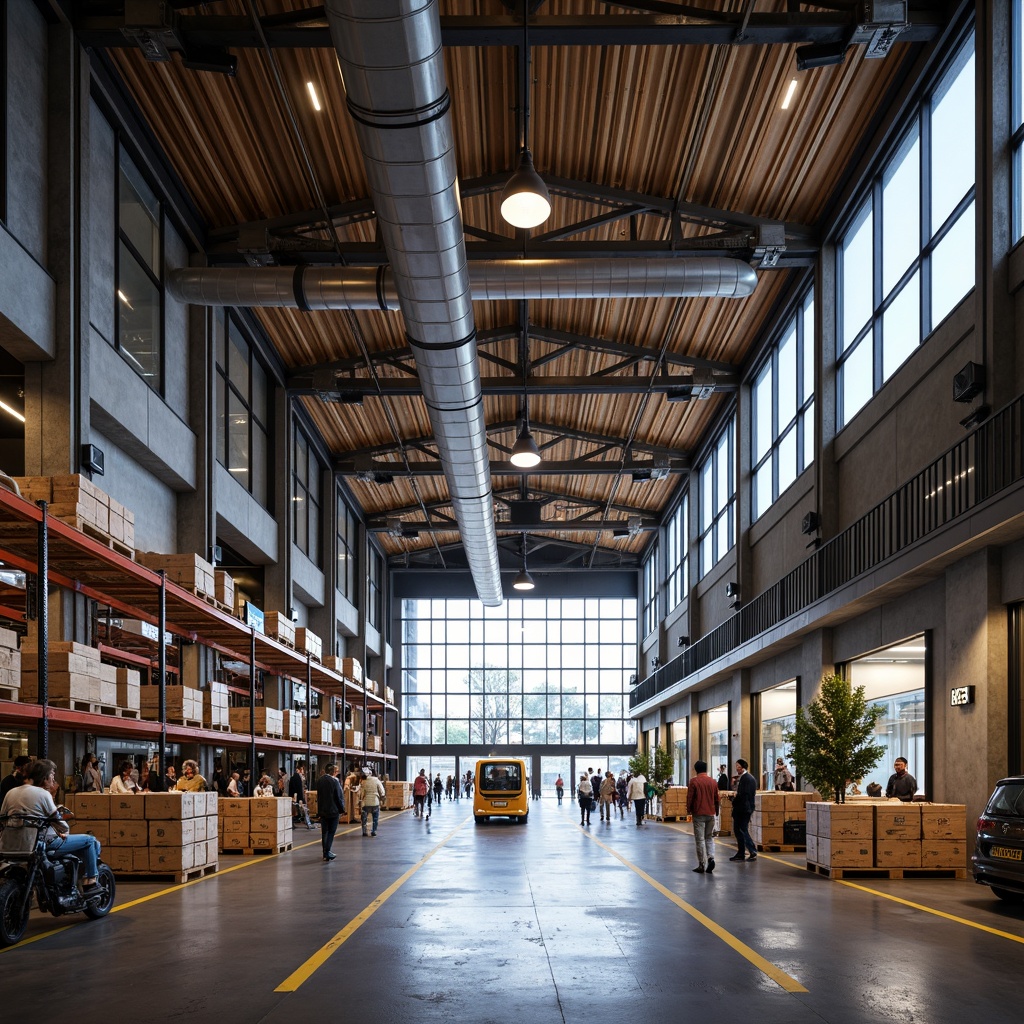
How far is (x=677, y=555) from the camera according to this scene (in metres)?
46.2

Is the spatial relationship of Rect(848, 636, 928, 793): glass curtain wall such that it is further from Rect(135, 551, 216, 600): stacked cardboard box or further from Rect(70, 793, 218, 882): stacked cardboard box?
Rect(135, 551, 216, 600): stacked cardboard box

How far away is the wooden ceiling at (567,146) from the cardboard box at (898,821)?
11.1 m

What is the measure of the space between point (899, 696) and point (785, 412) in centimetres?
858

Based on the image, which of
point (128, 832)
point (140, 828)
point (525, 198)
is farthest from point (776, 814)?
point (525, 198)

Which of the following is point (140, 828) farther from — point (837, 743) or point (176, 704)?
point (837, 743)

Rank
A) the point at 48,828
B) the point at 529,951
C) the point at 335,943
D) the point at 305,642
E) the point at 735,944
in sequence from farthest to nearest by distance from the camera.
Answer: the point at 305,642 < the point at 48,828 < the point at 335,943 < the point at 735,944 < the point at 529,951

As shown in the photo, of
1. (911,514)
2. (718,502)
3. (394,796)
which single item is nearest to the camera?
(911,514)

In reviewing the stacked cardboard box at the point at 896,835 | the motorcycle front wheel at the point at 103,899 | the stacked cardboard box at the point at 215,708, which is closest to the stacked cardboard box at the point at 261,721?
the stacked cardboard box at the point at 215,708

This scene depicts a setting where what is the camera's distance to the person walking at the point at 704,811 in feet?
55.3

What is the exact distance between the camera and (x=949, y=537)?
1529 centimetres

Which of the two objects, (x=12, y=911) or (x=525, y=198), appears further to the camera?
(x=525, y=198)

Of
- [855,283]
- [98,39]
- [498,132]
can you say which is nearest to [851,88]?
[855,283]

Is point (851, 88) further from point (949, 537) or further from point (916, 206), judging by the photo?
point (949, 537)

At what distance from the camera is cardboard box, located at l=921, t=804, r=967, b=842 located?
16.2 m
